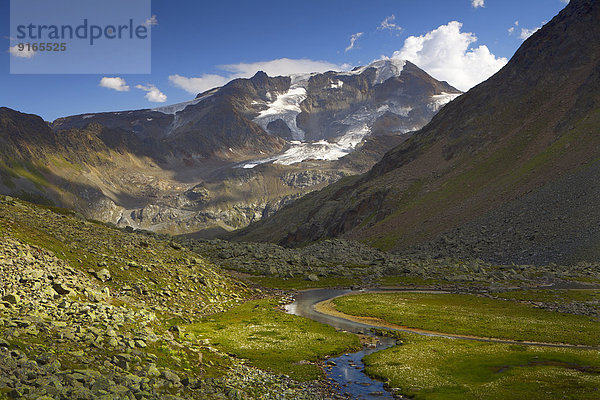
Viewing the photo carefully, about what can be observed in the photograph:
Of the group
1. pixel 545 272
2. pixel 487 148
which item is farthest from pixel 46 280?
pixel 487 148

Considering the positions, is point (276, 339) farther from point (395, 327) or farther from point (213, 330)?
point (395, 327)

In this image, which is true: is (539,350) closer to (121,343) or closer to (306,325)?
(306,325)

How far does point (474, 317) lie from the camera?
6469 centimetres

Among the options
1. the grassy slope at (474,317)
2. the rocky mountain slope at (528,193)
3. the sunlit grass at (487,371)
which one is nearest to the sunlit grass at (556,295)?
the grassy slope at (474,317)

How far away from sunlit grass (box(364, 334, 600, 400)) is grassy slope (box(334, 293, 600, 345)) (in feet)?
25.7

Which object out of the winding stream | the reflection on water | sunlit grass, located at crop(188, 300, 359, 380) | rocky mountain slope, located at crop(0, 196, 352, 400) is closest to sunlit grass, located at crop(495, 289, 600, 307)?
the winding stream

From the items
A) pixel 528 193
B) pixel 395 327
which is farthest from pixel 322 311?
pixel 528 193

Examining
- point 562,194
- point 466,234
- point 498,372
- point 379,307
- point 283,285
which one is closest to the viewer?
point 498,372

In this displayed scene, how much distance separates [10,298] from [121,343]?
9.71m

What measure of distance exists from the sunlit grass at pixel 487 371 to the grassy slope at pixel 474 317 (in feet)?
25.7

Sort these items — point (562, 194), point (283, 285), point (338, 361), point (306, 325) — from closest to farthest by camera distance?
point (338, 361) < point (306, 325) < point (283, 285) < point (562, 194)

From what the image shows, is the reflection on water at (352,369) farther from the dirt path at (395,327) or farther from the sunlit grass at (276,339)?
the dirt path at (395,327)

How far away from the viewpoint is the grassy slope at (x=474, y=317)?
5309 centimetres

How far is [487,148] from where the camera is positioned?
645 ft
